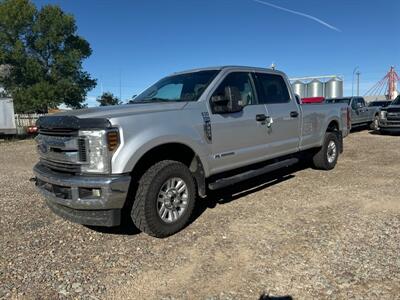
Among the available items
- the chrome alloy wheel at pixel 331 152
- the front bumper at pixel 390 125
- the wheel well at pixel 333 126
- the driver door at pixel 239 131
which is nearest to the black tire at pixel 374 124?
the front bumper at pixel 390 125

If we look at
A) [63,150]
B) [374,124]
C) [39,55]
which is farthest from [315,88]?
[63,150]

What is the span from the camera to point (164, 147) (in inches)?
179

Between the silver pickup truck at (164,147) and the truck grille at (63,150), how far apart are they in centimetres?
1

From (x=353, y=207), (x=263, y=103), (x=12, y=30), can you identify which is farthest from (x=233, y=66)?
(x=12, y=30)

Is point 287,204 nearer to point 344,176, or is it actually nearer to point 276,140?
point 276,140

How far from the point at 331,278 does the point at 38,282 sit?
2729 millimetres

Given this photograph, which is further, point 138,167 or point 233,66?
point 233,66

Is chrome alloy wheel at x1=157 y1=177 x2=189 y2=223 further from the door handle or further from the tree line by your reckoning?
the tree line

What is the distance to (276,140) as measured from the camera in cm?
622

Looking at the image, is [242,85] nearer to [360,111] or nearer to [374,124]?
[360,111]

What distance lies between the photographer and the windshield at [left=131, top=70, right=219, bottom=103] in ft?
17.2

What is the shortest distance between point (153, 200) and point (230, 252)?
103 cm

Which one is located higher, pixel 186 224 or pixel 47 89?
pixel 47 89

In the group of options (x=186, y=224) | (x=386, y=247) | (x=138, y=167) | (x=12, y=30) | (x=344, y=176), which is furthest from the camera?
(x=12, y=30)
